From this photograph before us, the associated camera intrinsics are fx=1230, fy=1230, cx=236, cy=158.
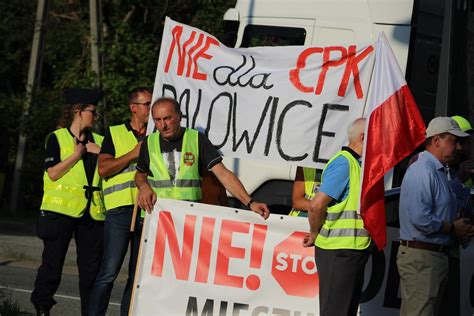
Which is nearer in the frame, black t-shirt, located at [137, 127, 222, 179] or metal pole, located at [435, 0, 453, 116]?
black t-shirt, located at [137, 127, 222, 179]

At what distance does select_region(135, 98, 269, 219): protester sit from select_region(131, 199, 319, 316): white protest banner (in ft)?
0.39

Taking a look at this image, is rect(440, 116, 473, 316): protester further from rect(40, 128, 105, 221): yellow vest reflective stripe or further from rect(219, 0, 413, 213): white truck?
rect(40, 128, 105, 221): yellow vest reflective stripe

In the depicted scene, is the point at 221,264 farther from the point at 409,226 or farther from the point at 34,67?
the point at 34,67

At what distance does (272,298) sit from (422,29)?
4.10 m

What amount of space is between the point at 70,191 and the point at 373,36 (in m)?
3.54

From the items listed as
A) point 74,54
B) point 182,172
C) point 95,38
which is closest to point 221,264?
point 182,172

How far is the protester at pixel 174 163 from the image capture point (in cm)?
848

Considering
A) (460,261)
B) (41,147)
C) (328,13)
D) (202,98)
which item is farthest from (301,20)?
(41,147)

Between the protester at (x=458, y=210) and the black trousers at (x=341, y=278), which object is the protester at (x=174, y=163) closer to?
the black trousers at (x=341, y=278)

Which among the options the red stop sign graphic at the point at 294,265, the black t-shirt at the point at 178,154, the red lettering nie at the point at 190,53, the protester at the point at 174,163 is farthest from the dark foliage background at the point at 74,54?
the red stop sign graphic at the point at 294,265

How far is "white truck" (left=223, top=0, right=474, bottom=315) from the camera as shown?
439 inches

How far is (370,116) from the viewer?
7949 millimetres

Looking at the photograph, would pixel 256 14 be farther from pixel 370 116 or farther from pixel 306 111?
pixel 370 116

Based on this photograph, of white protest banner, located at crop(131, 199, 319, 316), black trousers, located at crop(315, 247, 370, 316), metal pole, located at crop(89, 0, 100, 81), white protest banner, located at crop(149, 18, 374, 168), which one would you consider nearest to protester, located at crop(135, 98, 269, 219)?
white protest banner, located at crop(131, 199, 319, 316)
